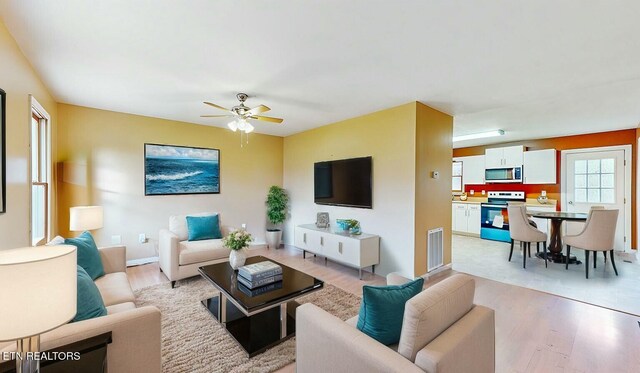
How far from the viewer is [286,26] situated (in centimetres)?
187

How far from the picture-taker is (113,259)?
2.65 meters

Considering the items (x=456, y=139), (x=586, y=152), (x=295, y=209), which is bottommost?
(x=295, y=209)

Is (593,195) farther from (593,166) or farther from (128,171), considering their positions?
(128,171)

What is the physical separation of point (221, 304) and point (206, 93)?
2.38 meters

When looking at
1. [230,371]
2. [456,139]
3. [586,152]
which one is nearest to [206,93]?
[230,371]

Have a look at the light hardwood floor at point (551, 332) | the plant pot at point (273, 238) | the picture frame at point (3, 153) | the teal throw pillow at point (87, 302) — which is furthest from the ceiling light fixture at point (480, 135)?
the picture frame at point (3, 153)

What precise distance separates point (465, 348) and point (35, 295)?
1.69 meters

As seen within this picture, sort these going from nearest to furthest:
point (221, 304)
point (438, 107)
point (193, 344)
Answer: point (193, 344) → point (221, 304) → point (438, 107)

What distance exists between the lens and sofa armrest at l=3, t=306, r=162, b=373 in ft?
3.92

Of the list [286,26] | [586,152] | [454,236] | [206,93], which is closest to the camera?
[286,26]

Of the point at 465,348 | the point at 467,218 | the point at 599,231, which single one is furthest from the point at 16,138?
the point at 467,218

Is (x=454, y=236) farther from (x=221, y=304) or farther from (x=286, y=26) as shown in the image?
(x=286, y=26)

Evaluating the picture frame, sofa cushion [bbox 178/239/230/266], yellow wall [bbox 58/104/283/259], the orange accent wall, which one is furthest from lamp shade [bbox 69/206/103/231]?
the orange accent wall

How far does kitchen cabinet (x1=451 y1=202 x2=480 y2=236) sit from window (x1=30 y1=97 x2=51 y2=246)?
23.3 ft
